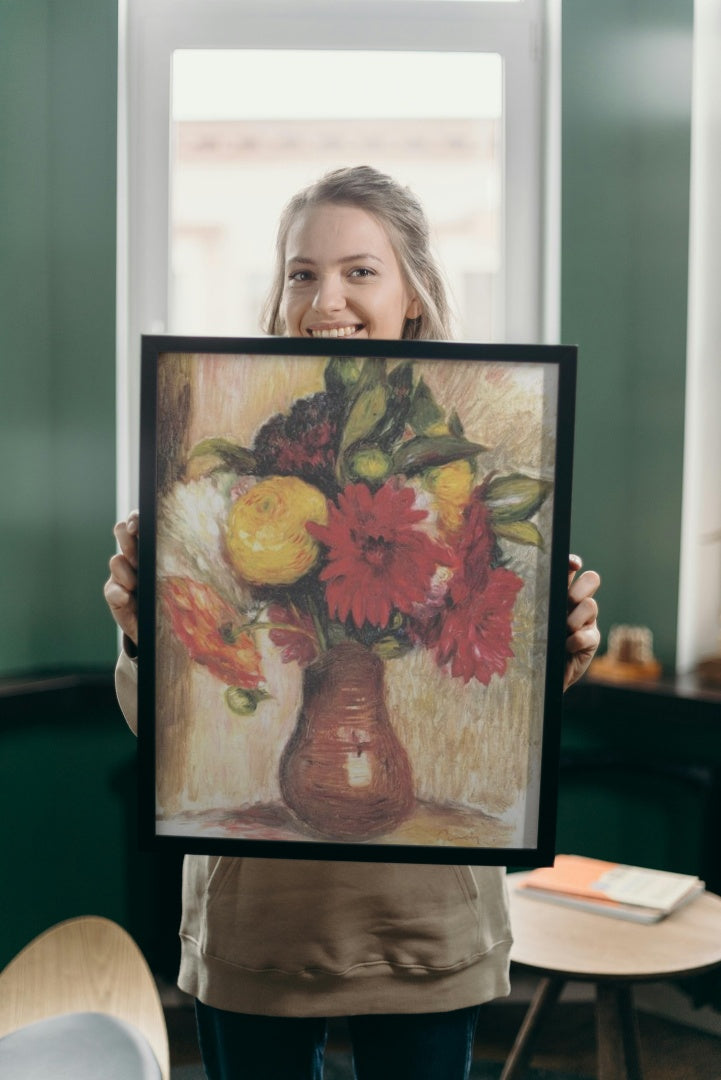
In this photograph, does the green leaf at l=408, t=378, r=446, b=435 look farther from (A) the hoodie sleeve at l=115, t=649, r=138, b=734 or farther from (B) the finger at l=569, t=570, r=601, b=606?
(A) the hoodie sleeve at l=115, t=649, r=138, b=734

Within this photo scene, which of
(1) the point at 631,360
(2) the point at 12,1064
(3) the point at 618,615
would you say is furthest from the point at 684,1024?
(2) the point at 12,1064

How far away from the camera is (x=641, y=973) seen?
164 cm

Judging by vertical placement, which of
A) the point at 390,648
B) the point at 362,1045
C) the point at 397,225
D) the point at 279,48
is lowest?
the point at 362,1045

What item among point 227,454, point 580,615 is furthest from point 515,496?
point 227,454

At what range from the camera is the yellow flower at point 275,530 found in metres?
0.99

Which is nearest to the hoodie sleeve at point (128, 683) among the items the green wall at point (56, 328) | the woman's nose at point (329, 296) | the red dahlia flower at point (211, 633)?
the red dahlia flower at point (211, 633)

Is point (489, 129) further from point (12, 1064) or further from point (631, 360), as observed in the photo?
point (12, 1064)

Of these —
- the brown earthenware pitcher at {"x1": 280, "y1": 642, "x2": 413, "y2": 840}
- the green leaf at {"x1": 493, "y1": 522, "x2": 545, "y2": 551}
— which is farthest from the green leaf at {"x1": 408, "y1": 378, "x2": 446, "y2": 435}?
the brown earthenware pitcher at {"x1": 280, "y1": 642, "x2": 413, "y2": 840}

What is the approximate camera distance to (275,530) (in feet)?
3.27

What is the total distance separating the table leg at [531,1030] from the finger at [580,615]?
1.09 m

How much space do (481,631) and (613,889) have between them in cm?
A: 115

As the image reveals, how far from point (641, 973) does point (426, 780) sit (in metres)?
0.86

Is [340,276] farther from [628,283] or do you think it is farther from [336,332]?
[628,283]

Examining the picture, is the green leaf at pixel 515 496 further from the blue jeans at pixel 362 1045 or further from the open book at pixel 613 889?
the open book at pixel 613 889
